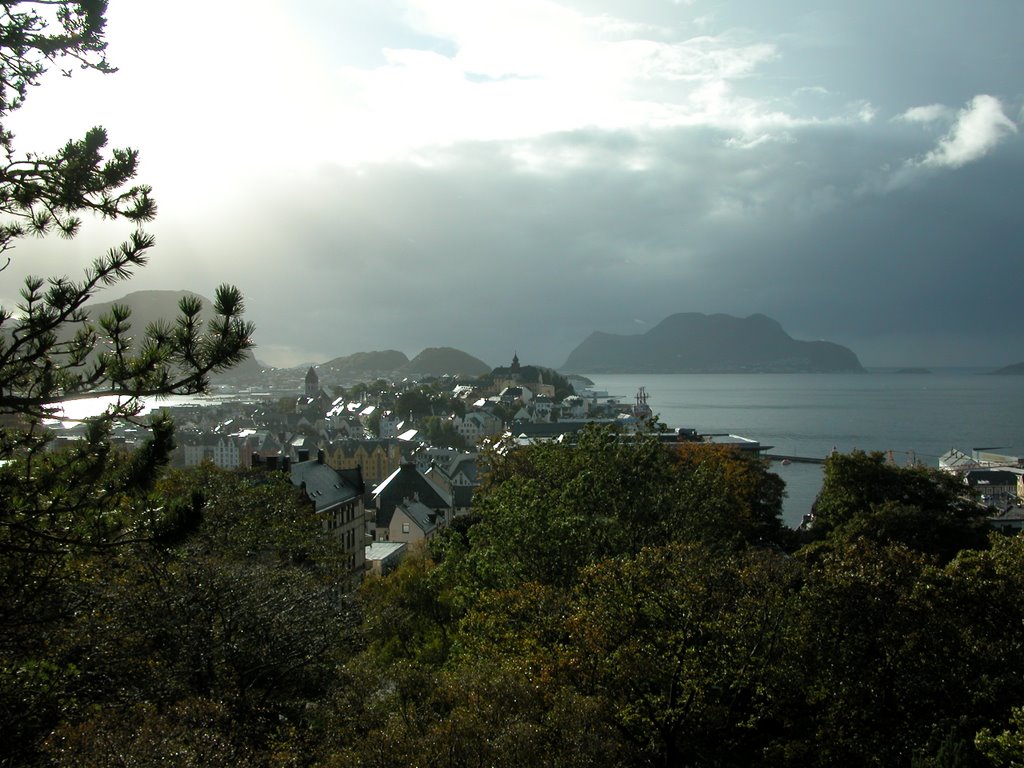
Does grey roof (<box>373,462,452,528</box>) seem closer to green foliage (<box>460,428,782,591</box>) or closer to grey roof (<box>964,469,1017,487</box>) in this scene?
green foliage (<box>460,428,782,591</box>)

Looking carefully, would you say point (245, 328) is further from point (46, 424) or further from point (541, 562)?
point (541, 562)

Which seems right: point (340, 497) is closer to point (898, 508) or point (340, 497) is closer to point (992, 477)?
point (898, 508)

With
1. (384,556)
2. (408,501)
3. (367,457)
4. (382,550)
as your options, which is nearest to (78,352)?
(384,556)

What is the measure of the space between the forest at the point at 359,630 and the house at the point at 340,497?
686 inches

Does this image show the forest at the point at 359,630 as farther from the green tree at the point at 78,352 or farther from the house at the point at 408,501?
the house at the point at 408,501

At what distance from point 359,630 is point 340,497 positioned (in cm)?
2193

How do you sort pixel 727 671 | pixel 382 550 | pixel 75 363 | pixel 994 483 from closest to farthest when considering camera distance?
1. pixel 75 363
2. pixel 727 671
3. pixel 382 550
4. pixel 994 483

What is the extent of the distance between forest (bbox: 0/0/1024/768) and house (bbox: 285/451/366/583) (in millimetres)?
17430

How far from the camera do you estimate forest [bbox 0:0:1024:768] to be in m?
6.16

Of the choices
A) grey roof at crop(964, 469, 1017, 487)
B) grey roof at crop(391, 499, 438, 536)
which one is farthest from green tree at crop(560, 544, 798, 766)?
grey roof at crop(964, 469, 1017, 487)

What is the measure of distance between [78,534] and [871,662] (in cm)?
865

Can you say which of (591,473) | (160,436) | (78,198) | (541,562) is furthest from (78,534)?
(591,473)

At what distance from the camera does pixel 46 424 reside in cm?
756

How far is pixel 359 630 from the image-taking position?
46.5ft
